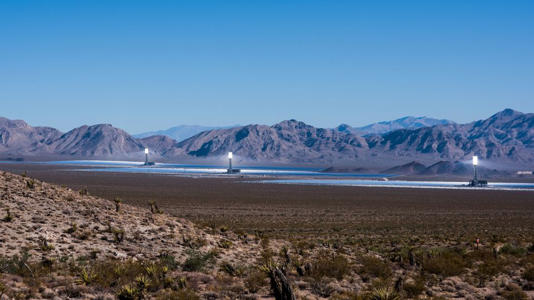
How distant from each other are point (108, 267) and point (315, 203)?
4675 centimetres

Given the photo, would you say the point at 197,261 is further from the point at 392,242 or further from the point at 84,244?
the point at 392,242

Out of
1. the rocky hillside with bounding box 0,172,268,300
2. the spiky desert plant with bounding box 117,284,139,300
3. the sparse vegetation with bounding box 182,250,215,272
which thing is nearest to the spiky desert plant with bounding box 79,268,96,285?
the rocky hillside with bounding box 0,172,268,300

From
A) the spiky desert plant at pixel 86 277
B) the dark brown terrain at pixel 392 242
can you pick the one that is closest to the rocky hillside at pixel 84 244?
the spiky desert plant at pixel 86 277

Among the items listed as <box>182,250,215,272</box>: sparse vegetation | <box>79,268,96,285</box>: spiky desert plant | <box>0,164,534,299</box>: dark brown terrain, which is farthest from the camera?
<box>182,250,215,272</box>: sparse vegetation

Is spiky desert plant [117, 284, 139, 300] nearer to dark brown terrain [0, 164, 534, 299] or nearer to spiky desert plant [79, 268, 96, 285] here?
spiky desert plant [79, 268, 96, 285]

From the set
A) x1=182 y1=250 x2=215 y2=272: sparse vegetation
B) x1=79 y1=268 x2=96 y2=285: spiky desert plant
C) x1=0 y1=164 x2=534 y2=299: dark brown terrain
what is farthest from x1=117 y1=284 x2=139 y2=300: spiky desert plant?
x1=0 y1=164 x2=534 y2=299: dark brown terrain

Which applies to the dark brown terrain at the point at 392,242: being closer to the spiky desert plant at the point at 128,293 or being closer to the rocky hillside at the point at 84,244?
the rocky hillside at the point at 84,244

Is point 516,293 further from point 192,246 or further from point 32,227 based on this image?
point 32,227

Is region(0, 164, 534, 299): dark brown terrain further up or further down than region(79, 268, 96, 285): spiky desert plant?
further down

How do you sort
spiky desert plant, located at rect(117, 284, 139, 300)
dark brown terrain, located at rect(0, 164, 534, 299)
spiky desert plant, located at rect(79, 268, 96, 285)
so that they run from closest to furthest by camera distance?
spiky desert plant, located at rect(117, 284, 139, 300), spiky desert plant, located at rect(79, 268, 96, 285), dark brown terrain, located at rect(0, 164, 534, 299)

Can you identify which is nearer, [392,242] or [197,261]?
[197,261]

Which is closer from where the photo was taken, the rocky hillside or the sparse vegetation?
the rocky hillside

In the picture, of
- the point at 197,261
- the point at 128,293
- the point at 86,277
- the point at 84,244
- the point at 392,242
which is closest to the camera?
the point at 128,293

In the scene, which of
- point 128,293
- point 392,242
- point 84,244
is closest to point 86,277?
point 128,293
